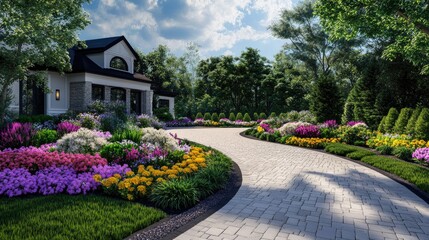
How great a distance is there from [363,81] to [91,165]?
60.3 feet

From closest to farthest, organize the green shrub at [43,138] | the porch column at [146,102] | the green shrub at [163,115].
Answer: the green shrub at [43,138]
the porch column at [146,102]
the green shrub at [163,115]

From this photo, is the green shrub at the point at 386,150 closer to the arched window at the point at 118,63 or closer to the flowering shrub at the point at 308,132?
the flowering shrub at the point at 308,132

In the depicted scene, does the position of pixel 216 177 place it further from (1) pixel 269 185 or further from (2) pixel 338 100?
(2) pixel 338 100

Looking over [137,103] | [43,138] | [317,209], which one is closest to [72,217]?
[317,209]

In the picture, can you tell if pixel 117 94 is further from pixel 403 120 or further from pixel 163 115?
pixel 403 120

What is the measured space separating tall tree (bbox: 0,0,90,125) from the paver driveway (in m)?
10.1

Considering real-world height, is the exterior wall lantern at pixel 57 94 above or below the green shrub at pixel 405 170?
above

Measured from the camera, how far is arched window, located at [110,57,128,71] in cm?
2131

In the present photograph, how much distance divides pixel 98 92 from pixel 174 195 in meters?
17.3

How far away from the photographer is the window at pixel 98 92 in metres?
19.8

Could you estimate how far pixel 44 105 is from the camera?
16.6 meters

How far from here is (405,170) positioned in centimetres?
715

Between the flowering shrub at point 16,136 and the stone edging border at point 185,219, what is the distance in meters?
6.30

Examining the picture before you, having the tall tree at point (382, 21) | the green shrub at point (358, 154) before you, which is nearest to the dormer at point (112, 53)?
the tall tree at point (382, 21)
